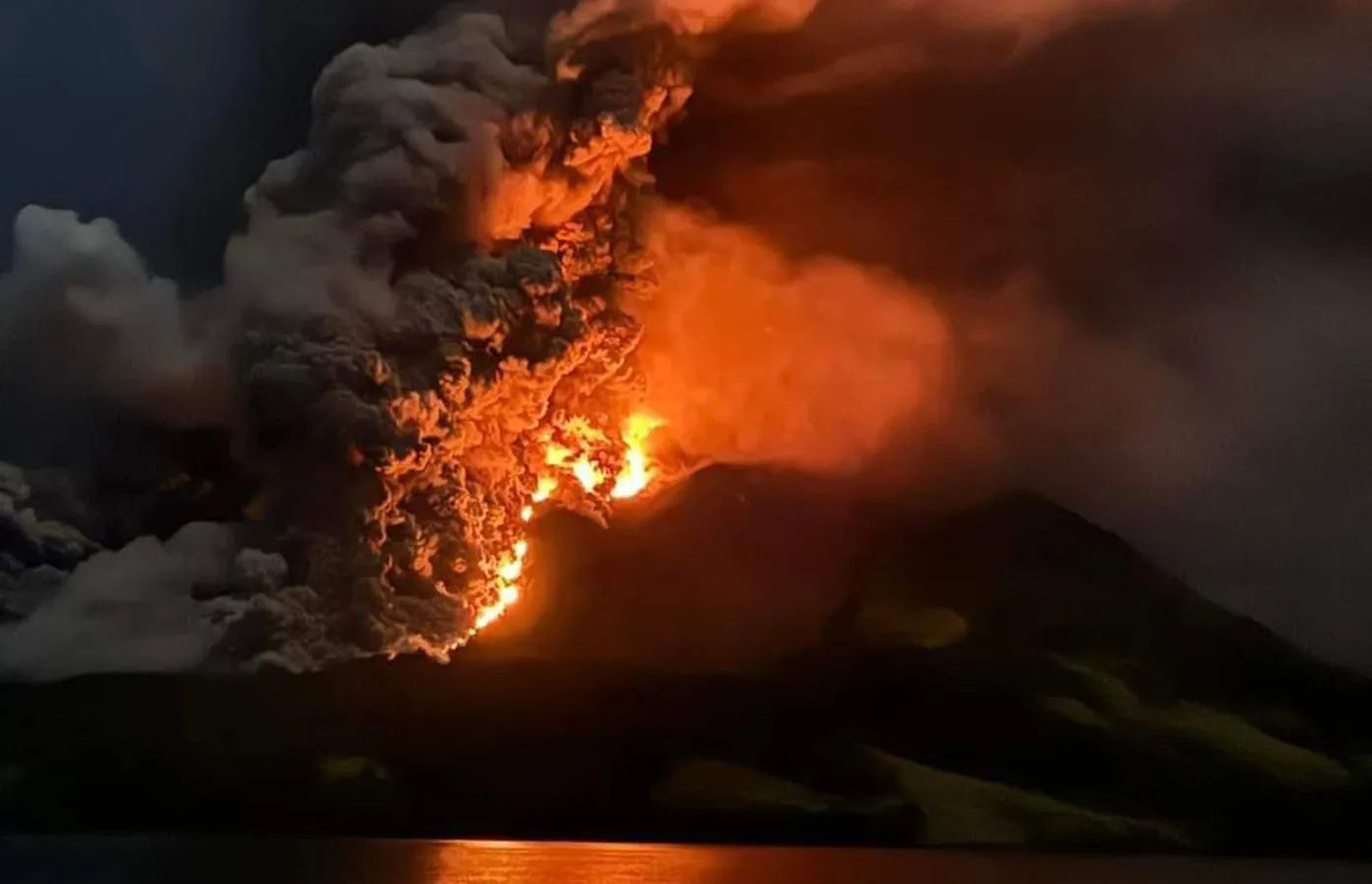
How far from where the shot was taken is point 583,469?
1139cm

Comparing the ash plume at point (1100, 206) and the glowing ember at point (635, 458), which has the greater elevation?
the ash plume at point (1100, 206)

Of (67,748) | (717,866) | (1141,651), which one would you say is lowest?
(717,866)

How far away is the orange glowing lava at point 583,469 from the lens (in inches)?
443

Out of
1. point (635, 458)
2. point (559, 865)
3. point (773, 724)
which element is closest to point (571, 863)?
point (559, 865)

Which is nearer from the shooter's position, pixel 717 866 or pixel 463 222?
pixel 717 866

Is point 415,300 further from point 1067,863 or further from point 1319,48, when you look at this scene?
point 1319,48

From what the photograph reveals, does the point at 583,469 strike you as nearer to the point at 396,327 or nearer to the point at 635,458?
the point at 635,458

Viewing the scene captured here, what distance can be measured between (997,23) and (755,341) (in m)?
2.87

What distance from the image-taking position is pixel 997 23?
11.6m

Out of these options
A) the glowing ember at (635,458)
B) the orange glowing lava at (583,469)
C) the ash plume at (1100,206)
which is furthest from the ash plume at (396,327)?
the ash plume at (1100,206)

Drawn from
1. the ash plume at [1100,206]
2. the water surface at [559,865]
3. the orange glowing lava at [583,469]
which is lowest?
the water surface at [559,865]

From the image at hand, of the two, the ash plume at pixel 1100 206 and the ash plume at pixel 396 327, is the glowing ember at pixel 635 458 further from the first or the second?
the ash plume at pixel 1100 206

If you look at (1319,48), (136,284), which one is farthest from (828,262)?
(136,284)

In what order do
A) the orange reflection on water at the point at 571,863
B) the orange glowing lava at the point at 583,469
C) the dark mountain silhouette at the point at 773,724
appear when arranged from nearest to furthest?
the orange reflection on water at the point at 571,863, the dark mountain silhouette at the point at 773,724, the orange glowing lava at the point at 583,469
